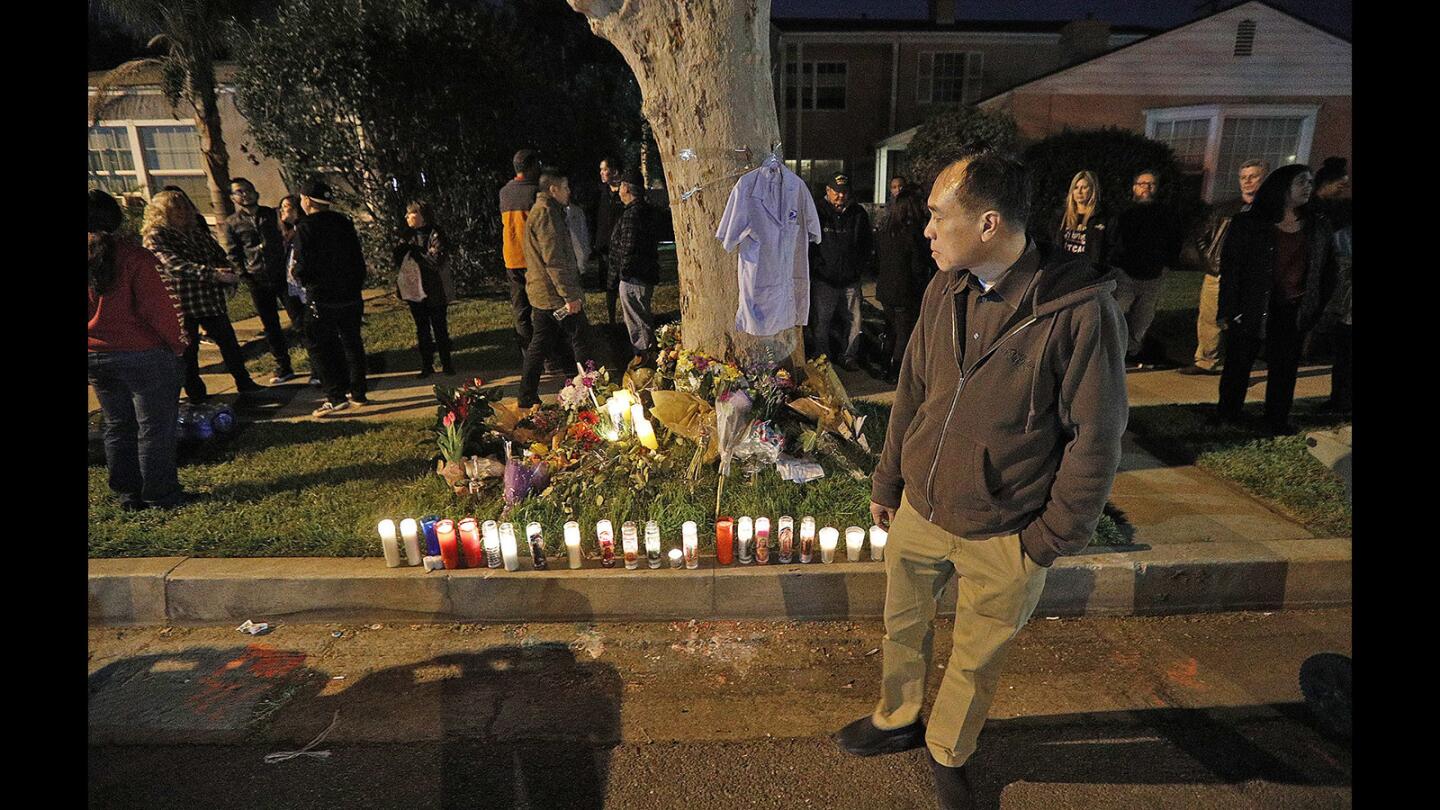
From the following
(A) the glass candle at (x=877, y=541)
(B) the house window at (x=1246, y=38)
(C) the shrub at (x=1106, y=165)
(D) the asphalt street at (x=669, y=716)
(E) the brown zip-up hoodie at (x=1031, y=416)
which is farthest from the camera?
(B) the house window at (x=1246, y=38)

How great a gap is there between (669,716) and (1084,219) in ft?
18.8

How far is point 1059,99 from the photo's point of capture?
20062 mm

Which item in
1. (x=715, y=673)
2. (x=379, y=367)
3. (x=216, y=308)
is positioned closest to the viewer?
(x=715, y=673)

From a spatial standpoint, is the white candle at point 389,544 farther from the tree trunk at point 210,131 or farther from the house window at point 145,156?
the house window at point 145,156

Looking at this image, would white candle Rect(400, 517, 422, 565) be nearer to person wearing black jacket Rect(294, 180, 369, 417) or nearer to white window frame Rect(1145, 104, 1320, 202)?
person wearing black jacket Rect(294, 180, 369, 417)

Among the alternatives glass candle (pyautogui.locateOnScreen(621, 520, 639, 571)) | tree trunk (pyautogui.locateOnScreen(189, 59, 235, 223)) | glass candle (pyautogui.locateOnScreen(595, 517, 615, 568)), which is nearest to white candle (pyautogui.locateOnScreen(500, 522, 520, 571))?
glass candle (pyautogui.locateOnScreen(595, 517, 615, 568))

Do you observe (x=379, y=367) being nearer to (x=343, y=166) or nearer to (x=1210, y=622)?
(x=343, y=166)

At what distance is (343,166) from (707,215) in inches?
349

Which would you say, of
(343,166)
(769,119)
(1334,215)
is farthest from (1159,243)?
(343,166)

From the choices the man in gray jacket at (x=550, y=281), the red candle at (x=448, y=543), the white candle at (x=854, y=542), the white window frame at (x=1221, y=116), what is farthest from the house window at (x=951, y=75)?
the red candle at (x=448, y=543)

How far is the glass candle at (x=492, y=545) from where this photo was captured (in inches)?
157

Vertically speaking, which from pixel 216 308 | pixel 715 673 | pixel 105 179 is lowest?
pixel 715 673

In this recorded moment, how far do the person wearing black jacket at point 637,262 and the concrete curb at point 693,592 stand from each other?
3.53 m

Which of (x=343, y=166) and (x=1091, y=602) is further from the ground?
(x=343, y=166)
